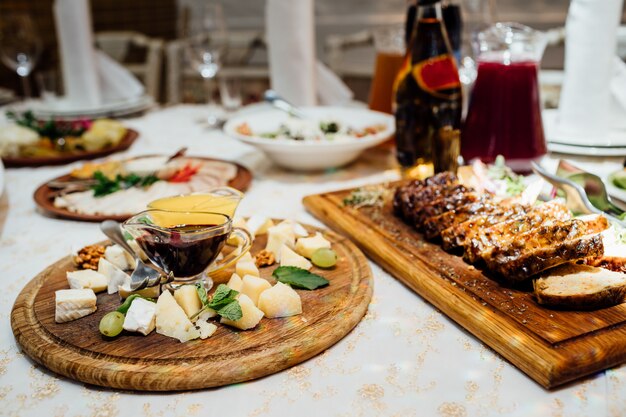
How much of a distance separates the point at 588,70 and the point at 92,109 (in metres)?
1.78

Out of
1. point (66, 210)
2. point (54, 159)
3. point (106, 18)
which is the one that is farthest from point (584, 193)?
point (106, 18)

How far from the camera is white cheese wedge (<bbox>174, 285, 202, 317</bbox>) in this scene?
0.79 metres

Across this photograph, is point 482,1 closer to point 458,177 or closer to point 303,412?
point 458,177

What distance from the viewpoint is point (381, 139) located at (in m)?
1.52

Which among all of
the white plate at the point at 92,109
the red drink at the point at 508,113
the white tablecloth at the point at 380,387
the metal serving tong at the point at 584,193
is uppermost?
the red drink at the point at 508,113

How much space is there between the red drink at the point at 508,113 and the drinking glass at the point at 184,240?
0.74 meters

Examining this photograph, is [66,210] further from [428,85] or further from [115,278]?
[428,85]

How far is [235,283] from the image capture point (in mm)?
860

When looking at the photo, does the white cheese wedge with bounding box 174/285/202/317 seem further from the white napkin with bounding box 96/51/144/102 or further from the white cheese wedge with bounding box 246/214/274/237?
the white napkin with bounding box 96/51/144/102

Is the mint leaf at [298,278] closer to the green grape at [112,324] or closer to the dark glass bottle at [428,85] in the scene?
the green grape at [112,324]

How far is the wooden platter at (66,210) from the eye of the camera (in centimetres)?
126

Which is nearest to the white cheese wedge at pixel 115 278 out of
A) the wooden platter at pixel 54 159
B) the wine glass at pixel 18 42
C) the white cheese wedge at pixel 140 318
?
the white cheese wedge at pixel 140 318

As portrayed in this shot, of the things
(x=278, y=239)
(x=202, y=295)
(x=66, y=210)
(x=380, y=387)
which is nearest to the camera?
(x=380, y=387)

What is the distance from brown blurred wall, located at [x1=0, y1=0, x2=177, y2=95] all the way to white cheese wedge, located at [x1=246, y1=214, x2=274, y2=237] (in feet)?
10.8
